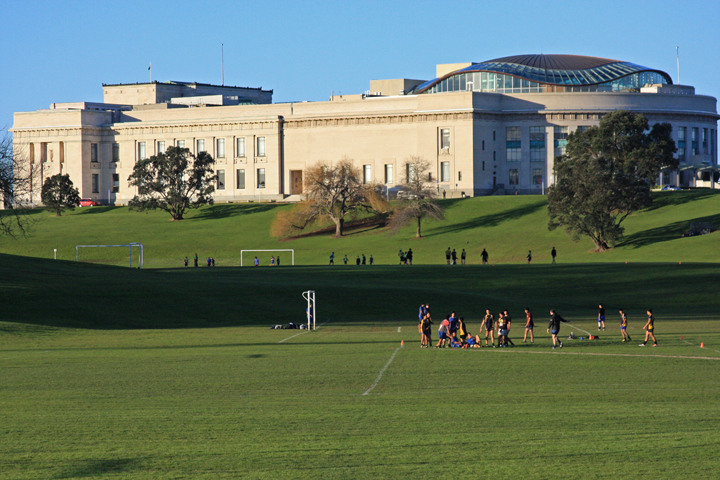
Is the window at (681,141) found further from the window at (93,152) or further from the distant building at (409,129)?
the window at (93,152)

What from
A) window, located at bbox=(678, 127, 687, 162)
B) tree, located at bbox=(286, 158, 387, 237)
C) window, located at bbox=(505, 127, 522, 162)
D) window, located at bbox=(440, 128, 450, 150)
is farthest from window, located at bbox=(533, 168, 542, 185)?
tree, located at bbox=(286, 158, 387, 237)

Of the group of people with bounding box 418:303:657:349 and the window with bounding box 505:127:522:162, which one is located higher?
the window with bounding box 505:127:522:162

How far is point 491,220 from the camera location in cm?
11400

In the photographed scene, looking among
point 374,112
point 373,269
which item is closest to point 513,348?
point 373,269

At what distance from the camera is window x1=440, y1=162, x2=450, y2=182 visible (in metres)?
146

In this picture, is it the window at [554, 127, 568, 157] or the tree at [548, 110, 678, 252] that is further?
the window at [554, 127, 568, 157]

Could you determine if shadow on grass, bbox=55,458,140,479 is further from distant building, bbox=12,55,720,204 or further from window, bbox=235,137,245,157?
window, bbox=235,137,245,157

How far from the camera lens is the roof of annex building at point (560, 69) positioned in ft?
510

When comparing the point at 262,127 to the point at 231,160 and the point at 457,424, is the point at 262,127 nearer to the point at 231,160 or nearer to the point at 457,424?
the point at 231,160

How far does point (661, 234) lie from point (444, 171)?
5585 centimetres

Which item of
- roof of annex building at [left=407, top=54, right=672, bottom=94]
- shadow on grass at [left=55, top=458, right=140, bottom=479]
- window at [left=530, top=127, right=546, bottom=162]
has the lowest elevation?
shadow on grass at [left=55, top=458, right=140, bottom=479]

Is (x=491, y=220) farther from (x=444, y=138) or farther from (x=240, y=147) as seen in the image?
(x=240, y=147)

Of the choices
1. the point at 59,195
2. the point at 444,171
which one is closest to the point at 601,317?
the point at 444,171

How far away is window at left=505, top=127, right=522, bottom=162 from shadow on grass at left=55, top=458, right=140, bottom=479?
5412 inches
